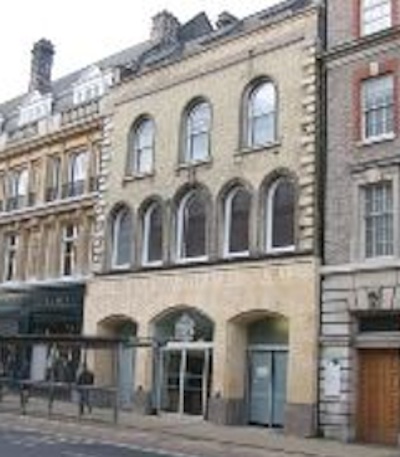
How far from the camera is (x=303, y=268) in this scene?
27406mm

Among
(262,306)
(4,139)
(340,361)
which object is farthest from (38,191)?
(340,361)

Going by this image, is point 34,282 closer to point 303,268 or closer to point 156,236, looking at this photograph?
point 156,236

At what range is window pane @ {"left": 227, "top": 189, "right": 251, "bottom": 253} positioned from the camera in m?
30.1

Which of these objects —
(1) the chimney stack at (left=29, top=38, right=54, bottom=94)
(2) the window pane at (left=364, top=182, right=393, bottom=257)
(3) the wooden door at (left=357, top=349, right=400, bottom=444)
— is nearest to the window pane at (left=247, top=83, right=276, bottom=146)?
(2) the window pane at (left=364, top=182, right=393, bottom=257)

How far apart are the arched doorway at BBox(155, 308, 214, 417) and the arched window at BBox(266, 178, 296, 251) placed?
364 centimetres

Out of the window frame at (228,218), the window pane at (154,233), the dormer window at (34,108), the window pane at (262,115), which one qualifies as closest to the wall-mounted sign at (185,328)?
the window pane at (154,233)

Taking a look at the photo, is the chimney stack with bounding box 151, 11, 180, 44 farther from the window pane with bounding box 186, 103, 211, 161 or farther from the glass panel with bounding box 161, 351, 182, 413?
the glass panel with bounding box 161, 351, 182, 413

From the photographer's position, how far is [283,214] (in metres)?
29.0

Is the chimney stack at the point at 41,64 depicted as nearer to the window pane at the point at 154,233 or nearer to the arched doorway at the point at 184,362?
the window pane at the point at 154,233

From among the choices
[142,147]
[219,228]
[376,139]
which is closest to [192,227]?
[219,228]

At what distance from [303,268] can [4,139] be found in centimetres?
2175

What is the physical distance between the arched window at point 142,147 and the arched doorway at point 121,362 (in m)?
5.54

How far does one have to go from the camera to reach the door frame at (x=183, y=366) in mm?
30359

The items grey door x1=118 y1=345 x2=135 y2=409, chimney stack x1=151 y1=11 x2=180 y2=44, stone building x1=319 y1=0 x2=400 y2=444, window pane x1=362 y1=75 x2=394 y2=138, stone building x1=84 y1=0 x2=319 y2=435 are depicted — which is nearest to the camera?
stone building x1=319 y1=0 x2=400 y2=444
